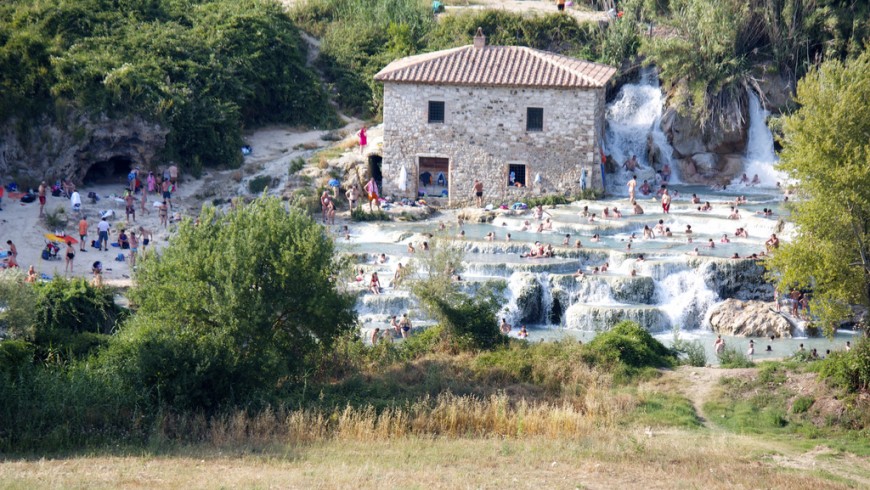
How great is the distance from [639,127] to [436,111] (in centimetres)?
848

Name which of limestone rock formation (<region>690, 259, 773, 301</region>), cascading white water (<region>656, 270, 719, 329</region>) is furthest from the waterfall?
limestone rock formation (<region>690, 259, 773, 301</region>)

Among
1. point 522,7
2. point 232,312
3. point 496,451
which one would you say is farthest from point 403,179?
point 496,451

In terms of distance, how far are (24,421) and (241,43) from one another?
29.0m

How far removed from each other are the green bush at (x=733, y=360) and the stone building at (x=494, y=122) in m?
14.9

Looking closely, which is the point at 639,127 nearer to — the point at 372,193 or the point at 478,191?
the point at 478,191

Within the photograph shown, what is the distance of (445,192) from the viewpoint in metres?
43.0

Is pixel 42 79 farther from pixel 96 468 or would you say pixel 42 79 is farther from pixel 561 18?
pixel 96 468

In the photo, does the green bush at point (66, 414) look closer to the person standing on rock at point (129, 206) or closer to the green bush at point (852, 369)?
the green bush at point (852, 369)

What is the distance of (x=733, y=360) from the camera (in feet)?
87.4

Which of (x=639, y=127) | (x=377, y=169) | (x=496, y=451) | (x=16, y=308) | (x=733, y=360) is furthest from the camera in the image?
(x=639, y=127)

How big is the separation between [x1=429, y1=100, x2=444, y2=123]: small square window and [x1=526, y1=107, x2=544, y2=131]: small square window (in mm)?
3049

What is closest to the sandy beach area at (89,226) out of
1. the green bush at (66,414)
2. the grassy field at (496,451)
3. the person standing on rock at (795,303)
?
the green bush at (66,414)

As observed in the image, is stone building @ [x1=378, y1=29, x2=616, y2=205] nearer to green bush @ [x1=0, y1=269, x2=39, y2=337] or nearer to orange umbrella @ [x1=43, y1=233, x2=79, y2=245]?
orange umbrella @ [x1=43, y1=233, x2=79, y2=245]

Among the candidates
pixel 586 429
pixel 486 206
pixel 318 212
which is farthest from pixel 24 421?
pixel 486 206
